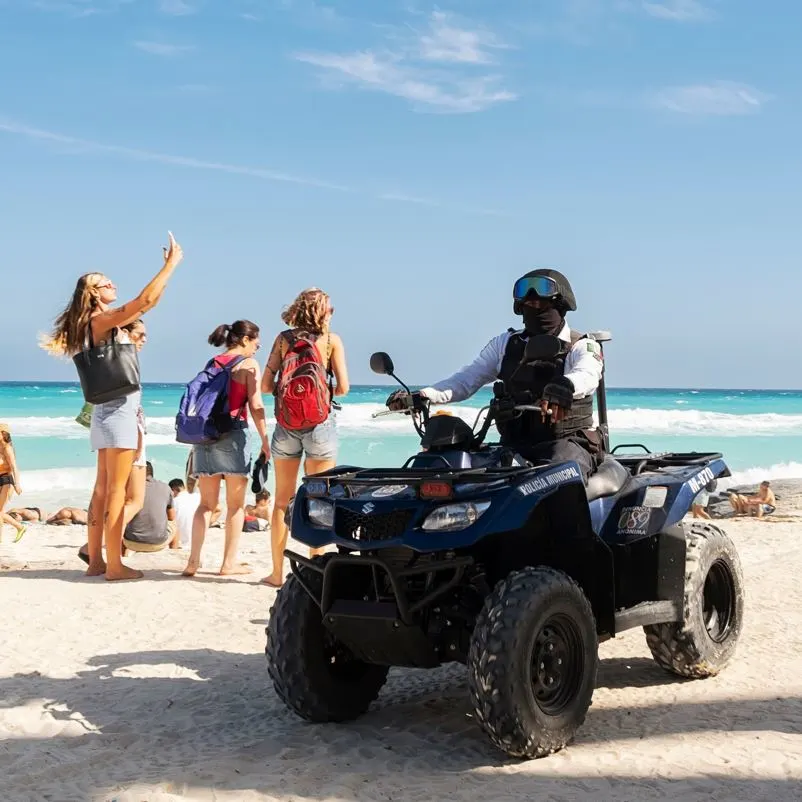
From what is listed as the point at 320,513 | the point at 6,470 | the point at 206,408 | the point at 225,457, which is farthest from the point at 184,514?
the point at 320,513

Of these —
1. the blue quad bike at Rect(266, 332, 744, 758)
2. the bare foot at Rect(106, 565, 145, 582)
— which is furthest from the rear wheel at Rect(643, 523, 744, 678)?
the bare foot at Rect(106, 565, 145, 582)

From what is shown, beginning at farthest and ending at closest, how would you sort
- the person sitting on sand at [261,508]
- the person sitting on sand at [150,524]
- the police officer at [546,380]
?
the person sitting on sand at [261,508]
the person sitting on sand at [150,524]
the police officer at [546,380]

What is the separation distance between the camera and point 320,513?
15.6 ft

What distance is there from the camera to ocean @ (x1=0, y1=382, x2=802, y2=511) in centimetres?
2712

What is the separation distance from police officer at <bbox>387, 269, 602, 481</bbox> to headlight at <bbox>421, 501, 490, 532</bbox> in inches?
28.8

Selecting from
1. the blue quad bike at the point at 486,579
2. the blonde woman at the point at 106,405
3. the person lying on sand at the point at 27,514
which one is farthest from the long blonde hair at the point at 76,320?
the person lying on sand at the point at 27,514

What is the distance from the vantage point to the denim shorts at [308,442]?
7.71 meters

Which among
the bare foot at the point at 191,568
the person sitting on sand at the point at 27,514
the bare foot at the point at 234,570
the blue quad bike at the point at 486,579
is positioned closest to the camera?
the blue quad bike at the point at 486,579

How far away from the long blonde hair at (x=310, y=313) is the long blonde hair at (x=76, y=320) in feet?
4.67

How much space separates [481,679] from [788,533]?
8.72 meters

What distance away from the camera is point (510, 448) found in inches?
199

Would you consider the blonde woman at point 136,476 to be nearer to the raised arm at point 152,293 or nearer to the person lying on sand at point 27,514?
the raised arm at point 152,293

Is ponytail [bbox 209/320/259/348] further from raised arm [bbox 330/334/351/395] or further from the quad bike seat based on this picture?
the quad bike seat

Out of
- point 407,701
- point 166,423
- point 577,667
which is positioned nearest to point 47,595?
point 407,701
